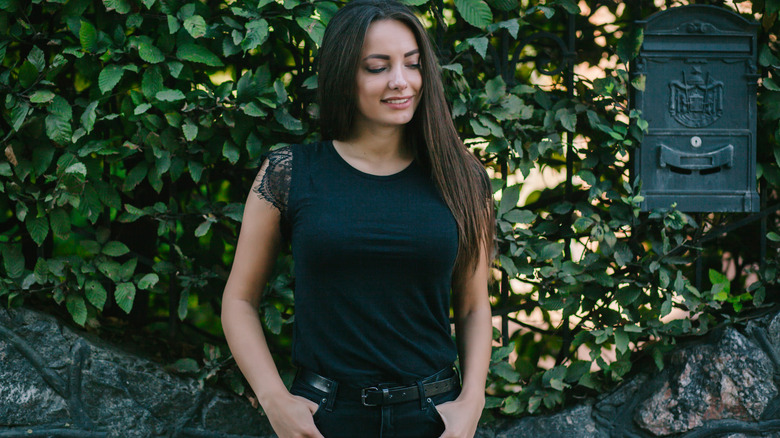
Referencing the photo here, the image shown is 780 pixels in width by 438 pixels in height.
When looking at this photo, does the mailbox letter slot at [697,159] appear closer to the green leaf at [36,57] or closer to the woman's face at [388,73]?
the woman's face at [388,73]

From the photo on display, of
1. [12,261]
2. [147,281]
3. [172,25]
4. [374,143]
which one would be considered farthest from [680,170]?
[12,261]

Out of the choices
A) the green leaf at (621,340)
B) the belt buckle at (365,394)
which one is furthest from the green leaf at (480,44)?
the belt buckle at (365,394)

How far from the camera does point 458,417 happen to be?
165 centimetres

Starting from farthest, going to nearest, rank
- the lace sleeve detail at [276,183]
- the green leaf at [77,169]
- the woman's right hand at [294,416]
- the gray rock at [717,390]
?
1. the gray rock at [717,390]
2. the green leaf at [77,169]
3. the lace sleeve detail at [276,183]
4. the woman's right hand at [294,416]

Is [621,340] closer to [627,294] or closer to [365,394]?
[627,294]

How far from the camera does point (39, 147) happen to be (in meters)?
2.29

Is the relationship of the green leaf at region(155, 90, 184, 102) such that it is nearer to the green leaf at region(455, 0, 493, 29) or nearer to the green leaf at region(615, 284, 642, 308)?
the green leaf at region(455, 0, 493, 29)

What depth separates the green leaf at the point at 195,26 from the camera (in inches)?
84.9

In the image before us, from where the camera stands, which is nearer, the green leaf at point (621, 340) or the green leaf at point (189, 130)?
the green leaf at point (189, 130)

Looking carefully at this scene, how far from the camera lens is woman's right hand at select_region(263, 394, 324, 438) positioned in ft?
5.13

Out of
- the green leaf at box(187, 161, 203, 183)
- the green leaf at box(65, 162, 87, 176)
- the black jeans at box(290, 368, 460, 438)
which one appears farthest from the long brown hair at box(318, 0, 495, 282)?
the green leaf at box(65, 162, 87, 176)

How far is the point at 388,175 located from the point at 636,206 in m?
1.15

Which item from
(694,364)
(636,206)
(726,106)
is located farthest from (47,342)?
(726,106)

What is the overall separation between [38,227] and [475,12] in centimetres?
172
